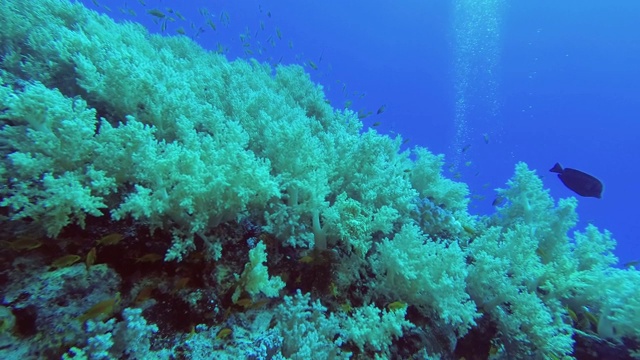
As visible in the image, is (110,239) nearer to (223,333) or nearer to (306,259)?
(223,333)

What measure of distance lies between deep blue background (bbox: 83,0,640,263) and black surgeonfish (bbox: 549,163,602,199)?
319ft

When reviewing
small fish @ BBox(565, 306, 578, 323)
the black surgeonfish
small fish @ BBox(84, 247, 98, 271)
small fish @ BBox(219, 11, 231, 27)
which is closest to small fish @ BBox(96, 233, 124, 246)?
small fish @ BBox(84, 247, 98, 271)

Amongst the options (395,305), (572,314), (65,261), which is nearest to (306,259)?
(395,305)

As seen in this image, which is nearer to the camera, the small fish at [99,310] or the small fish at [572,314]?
the small fish at [99,310]

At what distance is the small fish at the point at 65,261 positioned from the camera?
2.44 m

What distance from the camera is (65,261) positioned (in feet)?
8.05

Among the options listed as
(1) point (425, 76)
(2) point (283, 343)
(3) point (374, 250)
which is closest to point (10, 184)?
(2) point (283, 343)

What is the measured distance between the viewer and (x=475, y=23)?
165ft

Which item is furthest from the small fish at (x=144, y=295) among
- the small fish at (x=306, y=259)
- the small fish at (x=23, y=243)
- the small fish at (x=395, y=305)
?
the small fish at (x=395, y=305)

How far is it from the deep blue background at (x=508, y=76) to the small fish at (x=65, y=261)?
337 feet

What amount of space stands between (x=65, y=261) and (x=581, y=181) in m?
8.59

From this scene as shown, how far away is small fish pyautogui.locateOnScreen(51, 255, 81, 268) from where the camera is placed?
244 cm

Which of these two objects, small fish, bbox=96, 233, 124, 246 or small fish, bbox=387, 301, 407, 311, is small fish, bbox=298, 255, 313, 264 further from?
small fish, bbox=96, 233, 124, 246

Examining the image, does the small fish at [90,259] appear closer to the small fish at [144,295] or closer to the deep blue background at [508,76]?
the small fish at [144,295]
